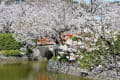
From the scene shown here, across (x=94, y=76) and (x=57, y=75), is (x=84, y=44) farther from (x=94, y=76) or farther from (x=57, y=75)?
(x=57, y=75)

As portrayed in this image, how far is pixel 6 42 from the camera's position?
16.6 meters

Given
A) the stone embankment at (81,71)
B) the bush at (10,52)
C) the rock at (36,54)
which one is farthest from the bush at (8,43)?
the stone embankment at (81,71)

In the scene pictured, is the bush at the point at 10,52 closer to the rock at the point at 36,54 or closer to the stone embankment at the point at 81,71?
the rock at the point at 36,54

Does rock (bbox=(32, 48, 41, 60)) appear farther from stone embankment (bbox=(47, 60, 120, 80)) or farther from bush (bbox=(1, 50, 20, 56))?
stone embankment (bbox=(47, 60, 120, 80))

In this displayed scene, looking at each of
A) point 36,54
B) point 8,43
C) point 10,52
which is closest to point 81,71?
point 36,54

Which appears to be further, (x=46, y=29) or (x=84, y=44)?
(x=46, y=29)

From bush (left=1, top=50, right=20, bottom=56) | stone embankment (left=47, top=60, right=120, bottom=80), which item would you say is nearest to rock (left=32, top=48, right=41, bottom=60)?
bush (left=1, top=50, right=20, bottom=56)

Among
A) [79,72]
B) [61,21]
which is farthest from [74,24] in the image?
[79,72]

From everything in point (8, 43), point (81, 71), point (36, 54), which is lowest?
point (36, 54)

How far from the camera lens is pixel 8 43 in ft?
54.5

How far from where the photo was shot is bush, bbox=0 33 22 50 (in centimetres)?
1648

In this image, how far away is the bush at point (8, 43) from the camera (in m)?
16.5

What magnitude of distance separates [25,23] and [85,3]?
4.48 meters

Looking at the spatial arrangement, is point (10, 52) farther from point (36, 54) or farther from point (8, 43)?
point (36, 54)
